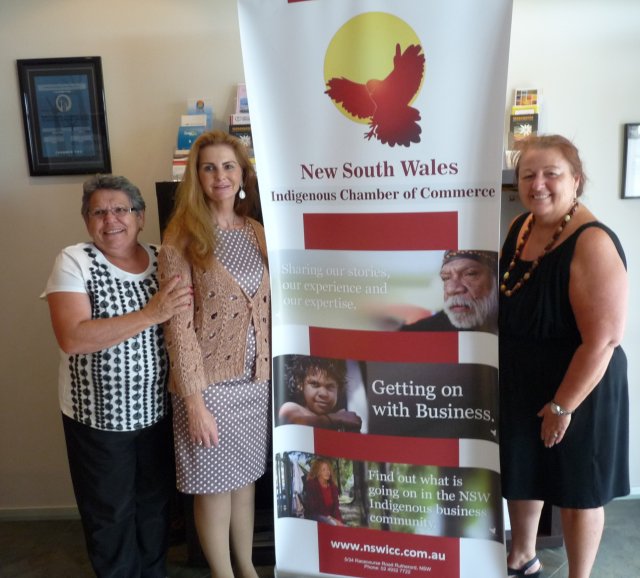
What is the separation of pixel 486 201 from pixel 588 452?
81 centimetres

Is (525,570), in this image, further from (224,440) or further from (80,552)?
(80,552)

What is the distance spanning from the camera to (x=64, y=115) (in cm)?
225

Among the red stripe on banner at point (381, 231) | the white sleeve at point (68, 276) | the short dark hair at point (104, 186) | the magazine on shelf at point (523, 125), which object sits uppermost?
the magazine on shelf at point (523, 125)

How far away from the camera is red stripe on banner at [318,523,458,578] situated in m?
1.61

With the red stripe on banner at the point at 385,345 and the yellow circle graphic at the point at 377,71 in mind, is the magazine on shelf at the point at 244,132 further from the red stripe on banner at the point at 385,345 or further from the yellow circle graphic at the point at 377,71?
the red stripe on banner at the point at 385,345

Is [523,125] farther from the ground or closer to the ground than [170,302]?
farther from the ground

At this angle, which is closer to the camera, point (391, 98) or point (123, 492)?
point (391, 98)

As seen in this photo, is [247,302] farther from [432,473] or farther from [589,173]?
[589,173]

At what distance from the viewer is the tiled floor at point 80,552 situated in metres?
2.12

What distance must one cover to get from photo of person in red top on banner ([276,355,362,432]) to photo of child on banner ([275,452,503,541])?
0.39 feet

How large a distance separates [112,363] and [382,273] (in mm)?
869

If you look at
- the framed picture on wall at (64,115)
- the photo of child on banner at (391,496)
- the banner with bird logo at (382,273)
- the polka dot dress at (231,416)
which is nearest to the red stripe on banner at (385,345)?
the banner with bird logo at (382,273)

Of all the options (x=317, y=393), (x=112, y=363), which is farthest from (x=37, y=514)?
(x=317, y=393)

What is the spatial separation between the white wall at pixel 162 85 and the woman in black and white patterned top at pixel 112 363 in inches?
27.1
